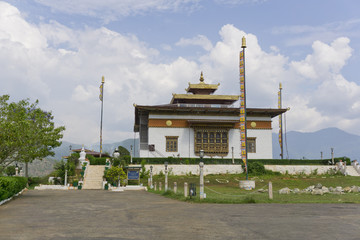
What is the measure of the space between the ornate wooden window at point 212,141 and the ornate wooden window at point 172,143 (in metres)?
2.54

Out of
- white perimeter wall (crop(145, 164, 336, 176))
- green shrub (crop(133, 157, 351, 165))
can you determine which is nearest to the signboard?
white perimeter wall (crop(145, 164, 336, 176))

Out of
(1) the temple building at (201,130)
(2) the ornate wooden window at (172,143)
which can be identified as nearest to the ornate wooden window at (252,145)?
(1) the temple building at (201,130)

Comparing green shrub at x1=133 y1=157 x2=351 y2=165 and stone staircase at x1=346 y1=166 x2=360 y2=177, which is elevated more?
green shrub at x1=133 y1=157 x2=351 y2=165

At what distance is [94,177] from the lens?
1508 inches

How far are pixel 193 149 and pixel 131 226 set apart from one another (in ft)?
124

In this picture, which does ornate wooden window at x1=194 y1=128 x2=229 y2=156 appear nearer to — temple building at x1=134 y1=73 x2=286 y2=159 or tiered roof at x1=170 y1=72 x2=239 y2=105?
temple building at x1=134 y1=73 x2=286 y2=159

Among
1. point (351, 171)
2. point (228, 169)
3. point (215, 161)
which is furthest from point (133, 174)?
point (351, 171)

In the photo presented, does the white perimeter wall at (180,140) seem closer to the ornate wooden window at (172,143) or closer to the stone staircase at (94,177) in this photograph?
the ornate wooden window at (172,143)

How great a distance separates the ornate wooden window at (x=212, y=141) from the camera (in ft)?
155

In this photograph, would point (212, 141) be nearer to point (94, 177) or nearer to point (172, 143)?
point (172, 143)

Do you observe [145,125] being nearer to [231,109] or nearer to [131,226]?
[231,109]

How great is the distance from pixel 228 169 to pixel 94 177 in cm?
1475

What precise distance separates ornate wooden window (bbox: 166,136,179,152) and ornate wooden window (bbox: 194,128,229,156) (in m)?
2.54

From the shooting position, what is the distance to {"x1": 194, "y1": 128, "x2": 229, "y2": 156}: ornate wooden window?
47.2 metres
